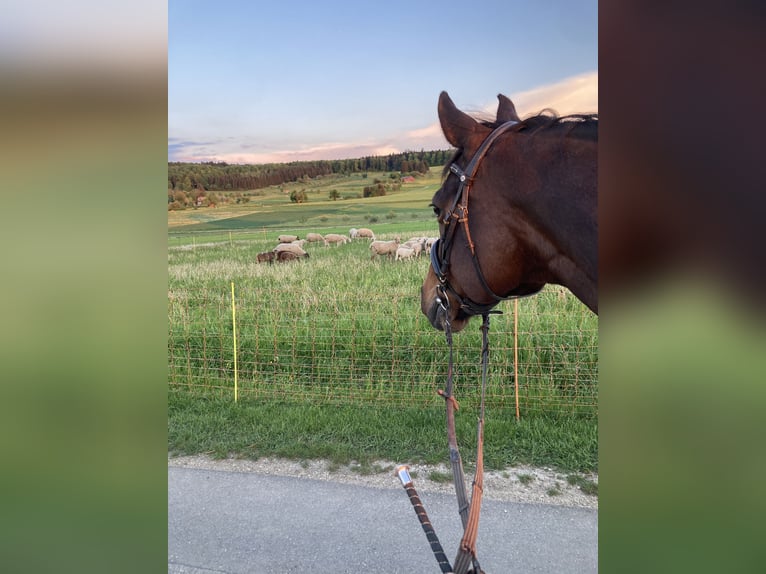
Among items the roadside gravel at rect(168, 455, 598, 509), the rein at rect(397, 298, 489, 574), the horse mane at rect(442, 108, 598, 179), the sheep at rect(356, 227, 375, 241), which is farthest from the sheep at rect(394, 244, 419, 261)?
the horse mane at rect(442, 108, 598, 179)

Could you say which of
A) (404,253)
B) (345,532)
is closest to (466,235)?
(345,532)

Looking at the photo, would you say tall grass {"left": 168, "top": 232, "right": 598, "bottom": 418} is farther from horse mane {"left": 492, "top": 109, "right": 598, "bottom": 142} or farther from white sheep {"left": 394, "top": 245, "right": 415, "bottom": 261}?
horse mane {"left": 492, "top": 109, "right": 598, "bottom": 142}

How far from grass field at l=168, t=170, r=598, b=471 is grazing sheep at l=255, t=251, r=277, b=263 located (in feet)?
0.28

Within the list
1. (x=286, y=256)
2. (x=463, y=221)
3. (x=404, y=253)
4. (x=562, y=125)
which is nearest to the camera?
(x=562, y=125)

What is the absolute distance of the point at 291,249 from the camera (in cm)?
707

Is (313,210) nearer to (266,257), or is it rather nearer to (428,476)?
(266,257)

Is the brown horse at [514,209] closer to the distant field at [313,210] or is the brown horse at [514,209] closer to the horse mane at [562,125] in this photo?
the horse mane at [562,125]

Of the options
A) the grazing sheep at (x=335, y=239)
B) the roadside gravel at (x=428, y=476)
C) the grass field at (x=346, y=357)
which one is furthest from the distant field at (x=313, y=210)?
the roadside gravel at (x=428, y=476)

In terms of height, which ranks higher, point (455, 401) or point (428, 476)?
point (455, 401)

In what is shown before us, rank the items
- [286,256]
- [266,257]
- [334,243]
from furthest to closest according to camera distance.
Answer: [334,243] < [286,256] < [266,257]

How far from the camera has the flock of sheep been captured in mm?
6664

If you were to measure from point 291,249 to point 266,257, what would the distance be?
0.38m
